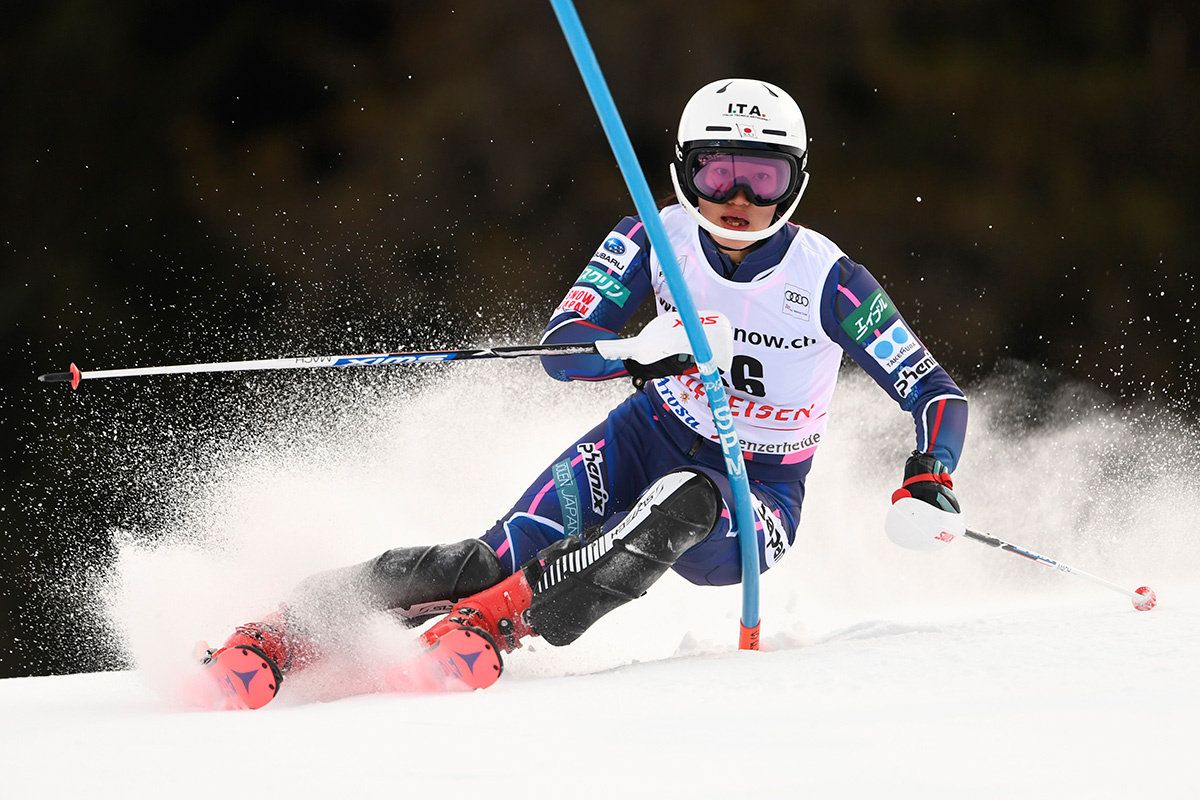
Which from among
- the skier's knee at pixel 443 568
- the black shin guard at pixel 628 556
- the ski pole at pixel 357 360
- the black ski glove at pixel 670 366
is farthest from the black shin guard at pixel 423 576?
the black ski glove at pixel 670 366

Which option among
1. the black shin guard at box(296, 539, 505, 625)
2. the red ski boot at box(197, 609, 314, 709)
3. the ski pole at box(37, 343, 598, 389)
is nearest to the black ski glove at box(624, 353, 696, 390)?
the ski pole at box(37, 343, 598, 389)

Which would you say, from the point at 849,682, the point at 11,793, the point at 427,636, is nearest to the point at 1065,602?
the point at 849,682

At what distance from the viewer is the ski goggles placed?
7.95ft

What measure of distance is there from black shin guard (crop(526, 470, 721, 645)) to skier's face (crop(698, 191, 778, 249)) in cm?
48

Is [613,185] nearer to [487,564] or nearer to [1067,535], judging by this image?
[1067,535]

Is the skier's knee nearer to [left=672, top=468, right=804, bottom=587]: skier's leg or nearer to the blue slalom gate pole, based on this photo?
[left=672, top=468, right=804, bottom=587]: skier's leg

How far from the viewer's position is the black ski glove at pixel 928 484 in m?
2.28

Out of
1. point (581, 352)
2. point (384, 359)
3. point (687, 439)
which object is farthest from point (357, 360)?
point (687, 439)

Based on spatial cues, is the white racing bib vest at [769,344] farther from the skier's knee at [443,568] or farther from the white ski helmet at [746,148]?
the skier's knee at [443,568]

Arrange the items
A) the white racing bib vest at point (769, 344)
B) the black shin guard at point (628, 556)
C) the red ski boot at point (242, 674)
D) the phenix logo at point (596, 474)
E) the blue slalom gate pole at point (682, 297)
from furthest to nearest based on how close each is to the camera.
A: the phenix logo at point (596, 474)
the white racing bib vest at point (769, 344)
the black shin guard at point (628, 556)
the red ski boot at point (242, 674)
the blue slalom gate pole at point (682, 297)

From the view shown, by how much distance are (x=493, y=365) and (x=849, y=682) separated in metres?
2.37

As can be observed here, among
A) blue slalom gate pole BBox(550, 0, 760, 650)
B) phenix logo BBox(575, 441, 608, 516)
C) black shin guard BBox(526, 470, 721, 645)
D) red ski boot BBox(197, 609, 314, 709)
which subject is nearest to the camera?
blue slalom gate pole BBox(550, 0, 760, 650)

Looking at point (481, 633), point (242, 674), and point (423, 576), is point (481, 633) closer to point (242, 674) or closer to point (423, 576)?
point (423, 576)

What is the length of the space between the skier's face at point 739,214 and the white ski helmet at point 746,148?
0.01m
